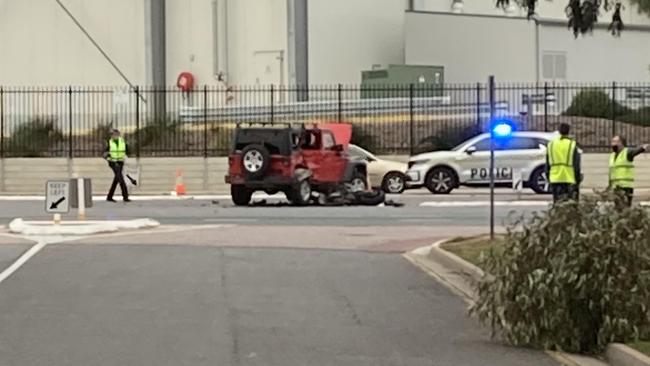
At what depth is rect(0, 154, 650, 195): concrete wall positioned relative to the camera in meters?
39.3

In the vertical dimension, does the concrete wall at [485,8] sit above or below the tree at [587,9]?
above

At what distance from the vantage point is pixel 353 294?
14.7 metres

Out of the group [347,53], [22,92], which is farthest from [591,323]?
[347,53]

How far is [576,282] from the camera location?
35.9 ft

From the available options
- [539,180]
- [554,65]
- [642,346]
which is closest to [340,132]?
[539,180]

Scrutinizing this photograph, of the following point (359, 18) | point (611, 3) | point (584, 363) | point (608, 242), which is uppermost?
point (359, 18)

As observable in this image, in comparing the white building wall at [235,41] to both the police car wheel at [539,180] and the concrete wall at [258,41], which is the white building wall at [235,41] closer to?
the concrete wall at [258,41]

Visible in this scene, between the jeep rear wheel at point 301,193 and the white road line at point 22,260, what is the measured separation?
9829mm

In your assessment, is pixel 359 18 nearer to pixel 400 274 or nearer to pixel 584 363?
pixel 400 274

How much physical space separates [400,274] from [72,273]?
421 centimetres

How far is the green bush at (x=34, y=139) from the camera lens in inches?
1651

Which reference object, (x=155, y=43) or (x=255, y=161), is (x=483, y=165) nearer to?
(x=255, y=161)

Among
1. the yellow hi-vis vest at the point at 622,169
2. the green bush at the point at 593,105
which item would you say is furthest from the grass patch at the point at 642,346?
the green bush at the point at 593,105

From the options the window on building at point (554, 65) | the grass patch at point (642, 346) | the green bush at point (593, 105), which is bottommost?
the grass patch at point (642, 346)
